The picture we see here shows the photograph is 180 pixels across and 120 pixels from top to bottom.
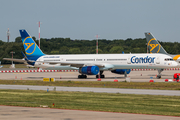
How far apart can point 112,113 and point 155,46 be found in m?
50.8

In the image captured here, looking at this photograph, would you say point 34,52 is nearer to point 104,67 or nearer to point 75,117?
point 104,67

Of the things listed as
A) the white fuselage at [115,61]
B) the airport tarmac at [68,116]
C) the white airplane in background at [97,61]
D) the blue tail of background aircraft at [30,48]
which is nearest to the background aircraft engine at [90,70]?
the white airplane in background at [97,61]

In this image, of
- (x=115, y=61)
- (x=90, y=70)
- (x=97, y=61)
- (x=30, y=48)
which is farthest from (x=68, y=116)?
(x=30, y=48)

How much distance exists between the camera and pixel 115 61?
52219 millimetres

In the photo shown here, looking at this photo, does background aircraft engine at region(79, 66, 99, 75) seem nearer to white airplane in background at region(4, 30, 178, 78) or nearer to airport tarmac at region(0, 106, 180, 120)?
white airplane in background at region(4, 30, 178, 78)

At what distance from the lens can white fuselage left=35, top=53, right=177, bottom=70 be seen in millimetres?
49969

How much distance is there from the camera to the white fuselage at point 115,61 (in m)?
50.0

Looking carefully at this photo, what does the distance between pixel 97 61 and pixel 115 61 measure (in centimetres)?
352

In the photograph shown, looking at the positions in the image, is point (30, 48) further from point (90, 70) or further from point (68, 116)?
point (68, 116)

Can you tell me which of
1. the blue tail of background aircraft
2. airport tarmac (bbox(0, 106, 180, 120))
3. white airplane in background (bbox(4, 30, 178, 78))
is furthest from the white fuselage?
airport tarmac (bbox(0, 106, 180, 120))

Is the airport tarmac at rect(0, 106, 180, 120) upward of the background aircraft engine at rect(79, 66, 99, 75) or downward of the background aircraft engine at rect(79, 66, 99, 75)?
downward

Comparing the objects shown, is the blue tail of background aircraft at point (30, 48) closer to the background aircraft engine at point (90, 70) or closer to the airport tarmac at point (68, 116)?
the background aircraft engine at point (90, 70)

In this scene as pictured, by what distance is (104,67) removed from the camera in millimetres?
52906

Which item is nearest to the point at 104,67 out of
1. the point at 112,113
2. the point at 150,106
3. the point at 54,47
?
the point at 150,106
